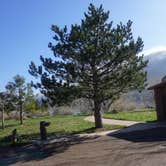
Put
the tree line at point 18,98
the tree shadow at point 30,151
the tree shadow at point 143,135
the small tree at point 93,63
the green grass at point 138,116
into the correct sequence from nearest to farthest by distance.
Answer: the tree shadow at point 30,151
the tree shadow at point 143,135
the small tree at point 93,63
the green grass at point 138,116
the tree line at point 18,98

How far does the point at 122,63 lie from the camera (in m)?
23.0

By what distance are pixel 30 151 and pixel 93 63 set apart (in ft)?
27.7

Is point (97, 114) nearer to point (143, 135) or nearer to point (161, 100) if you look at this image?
point (161, 100)

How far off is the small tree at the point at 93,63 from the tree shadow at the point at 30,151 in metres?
4.58

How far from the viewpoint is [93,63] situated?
22.7m

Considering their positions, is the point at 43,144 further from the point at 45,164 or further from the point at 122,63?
the point at 122,63

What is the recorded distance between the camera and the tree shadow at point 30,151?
46.7 ft

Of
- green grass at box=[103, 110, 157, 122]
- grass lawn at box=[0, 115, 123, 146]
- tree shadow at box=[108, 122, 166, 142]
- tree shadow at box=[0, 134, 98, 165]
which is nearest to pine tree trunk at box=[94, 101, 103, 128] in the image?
grass lawn at box=[0, 115, 123, 146]

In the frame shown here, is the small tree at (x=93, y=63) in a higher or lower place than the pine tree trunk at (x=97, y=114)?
higher

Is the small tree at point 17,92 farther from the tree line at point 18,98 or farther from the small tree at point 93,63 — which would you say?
the small tree at point 93,63

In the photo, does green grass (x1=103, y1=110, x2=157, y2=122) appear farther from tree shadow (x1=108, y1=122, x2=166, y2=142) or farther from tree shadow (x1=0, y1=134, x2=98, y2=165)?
tree shadow (x1=0, y1=134, x2=98, y2=165)

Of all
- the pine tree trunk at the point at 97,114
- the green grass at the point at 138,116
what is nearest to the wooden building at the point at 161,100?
the green grass at the point at 138,116

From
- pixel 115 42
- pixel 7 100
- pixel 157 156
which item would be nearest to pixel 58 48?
pixel 115 42

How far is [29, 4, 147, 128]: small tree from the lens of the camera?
22.1 m
